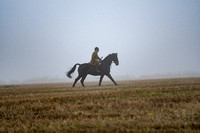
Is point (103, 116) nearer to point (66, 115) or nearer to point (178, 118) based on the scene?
point (66, 115)

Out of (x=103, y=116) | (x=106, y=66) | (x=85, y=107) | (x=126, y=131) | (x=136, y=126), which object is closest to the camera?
Answer: (x=126, y=131)

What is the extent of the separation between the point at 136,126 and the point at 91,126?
778 millimetres

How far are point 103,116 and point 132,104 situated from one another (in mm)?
1456

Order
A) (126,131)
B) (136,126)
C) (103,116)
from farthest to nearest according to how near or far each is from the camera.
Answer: (103,116) → (136,126) → (126,131)

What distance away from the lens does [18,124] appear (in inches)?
144

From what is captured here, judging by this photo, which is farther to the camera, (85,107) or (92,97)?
(92,97)

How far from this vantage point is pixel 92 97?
7297 mm

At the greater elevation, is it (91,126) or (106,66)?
(106,66)

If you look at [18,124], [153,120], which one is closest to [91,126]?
[153,120]

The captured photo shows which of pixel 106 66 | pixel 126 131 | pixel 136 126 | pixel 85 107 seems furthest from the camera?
pixel 106 66

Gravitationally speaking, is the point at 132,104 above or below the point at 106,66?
below

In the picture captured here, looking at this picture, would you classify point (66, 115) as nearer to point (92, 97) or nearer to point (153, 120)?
point (153, 120)

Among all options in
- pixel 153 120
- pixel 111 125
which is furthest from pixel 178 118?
pixel 111 125

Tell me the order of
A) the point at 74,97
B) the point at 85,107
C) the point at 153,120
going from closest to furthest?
1. the point at 153,120
2. the point at 85,107
3. the point at 74,97
